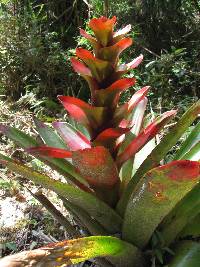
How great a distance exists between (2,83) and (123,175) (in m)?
2.38

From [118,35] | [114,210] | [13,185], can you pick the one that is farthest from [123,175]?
[13,185]

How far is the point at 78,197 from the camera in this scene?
53.5 inches

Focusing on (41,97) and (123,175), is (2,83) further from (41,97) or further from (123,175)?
(123,175)

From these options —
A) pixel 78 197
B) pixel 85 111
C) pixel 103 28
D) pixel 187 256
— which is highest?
pixel 103 28

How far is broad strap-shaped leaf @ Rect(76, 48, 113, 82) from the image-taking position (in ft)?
4.32

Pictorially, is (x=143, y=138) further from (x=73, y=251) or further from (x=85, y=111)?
(x=73, y=251)

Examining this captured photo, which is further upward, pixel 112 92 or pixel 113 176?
pixel 112 92

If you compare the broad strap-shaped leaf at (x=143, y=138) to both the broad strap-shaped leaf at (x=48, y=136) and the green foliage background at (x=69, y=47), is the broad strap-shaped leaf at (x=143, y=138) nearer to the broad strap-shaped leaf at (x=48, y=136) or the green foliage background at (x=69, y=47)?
the broad strap-shaped leaf at (x=48, y=136)

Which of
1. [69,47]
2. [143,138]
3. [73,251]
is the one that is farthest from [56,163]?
[69,47]

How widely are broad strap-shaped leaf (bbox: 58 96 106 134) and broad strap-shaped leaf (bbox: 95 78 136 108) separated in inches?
1.2

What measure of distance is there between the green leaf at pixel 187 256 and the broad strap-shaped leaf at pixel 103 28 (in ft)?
2.21

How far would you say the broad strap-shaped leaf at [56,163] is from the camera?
59.3 inches

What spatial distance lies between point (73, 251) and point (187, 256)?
38cm

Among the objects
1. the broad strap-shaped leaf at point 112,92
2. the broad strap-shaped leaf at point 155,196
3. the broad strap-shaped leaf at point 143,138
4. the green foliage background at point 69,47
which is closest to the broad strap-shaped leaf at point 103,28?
the broad strap-shaped leaf at point 112,92
